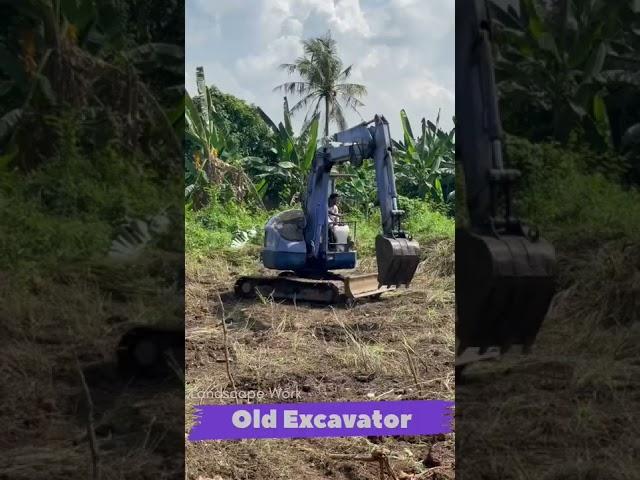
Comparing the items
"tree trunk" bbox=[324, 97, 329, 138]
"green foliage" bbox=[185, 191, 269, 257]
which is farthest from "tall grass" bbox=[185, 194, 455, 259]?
"tree trunk" bbox=[324, 97, 329, 138]

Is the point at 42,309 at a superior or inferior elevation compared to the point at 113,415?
superior

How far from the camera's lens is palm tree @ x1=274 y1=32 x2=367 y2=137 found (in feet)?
14.7

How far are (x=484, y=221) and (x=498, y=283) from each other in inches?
14.2

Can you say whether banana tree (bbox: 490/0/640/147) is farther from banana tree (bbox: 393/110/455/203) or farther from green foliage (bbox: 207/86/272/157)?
green foliage (bbox: 207/86/272/157)

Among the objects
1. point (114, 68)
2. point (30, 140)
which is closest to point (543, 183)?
point (114, 68)

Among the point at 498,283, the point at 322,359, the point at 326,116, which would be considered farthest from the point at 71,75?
the point at 498,283

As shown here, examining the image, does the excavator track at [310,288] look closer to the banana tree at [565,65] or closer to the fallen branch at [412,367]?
the fallen branch at [412,367]

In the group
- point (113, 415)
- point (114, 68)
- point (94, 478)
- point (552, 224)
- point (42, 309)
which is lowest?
point (94, 478)

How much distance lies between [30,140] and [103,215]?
1.81 feet

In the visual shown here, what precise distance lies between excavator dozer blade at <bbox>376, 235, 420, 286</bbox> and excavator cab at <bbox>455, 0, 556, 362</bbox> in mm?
248

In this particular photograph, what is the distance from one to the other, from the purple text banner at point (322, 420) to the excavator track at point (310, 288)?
1.95 ft

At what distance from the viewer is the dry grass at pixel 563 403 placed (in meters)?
4.92

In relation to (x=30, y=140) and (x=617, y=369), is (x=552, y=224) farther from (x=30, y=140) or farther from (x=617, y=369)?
(x=30, y=140)

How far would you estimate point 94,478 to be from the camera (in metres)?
4.61
